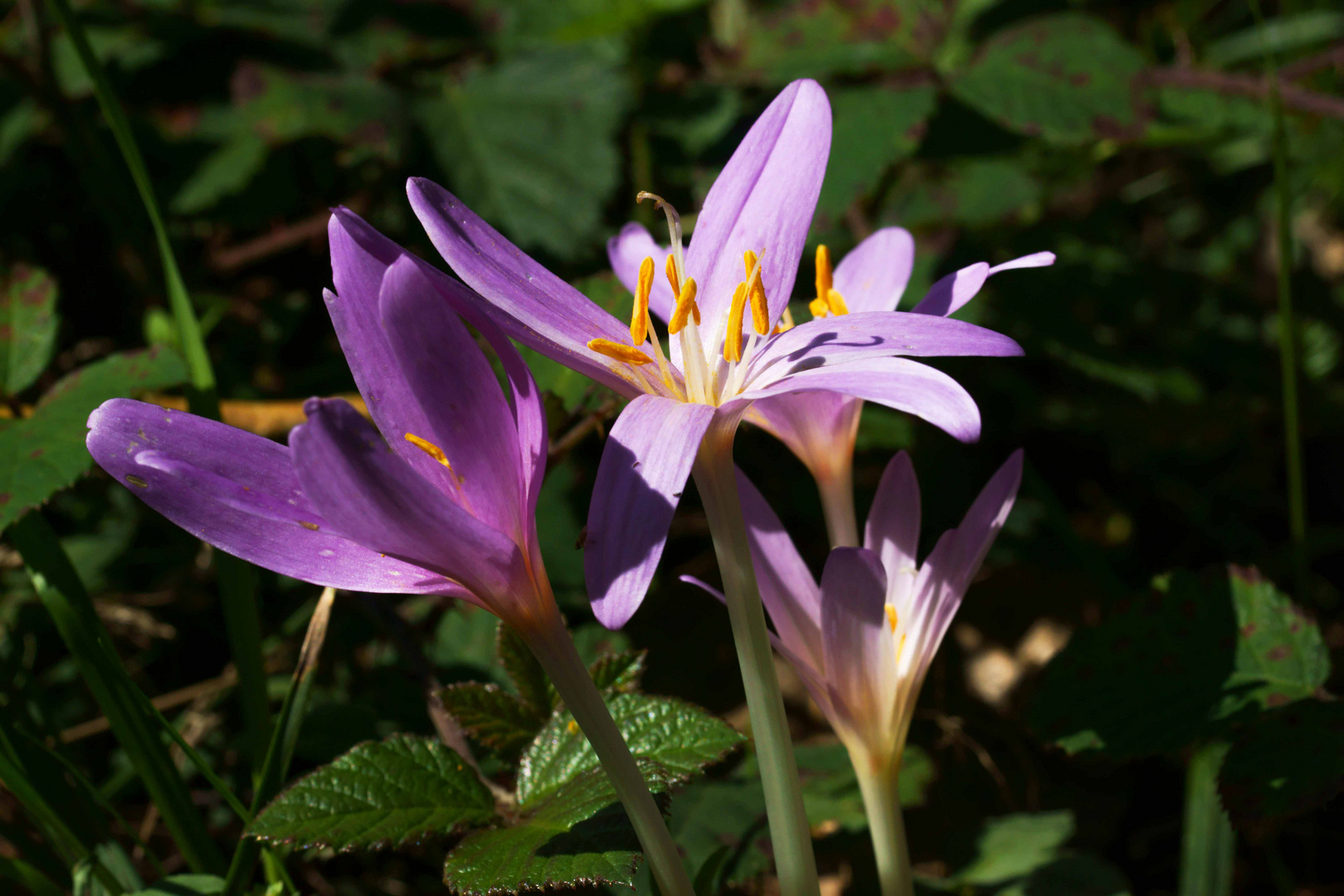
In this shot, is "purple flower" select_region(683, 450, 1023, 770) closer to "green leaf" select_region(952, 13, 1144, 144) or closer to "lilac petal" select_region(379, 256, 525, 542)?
"lilac petal" select_region(379, 256, 525, 542)

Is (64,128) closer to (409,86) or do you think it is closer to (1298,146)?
(409,86)

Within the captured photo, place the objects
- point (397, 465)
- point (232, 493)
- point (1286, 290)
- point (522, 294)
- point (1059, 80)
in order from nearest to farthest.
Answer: point (397, 465)
point (232, 493)
point (522, 294)
point (1286, 290)
point (1059, 80)

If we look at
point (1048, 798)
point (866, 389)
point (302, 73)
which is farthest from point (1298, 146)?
point (866, 389)

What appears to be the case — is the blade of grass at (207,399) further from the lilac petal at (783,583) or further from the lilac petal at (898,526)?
the lilac petal at (898,526)

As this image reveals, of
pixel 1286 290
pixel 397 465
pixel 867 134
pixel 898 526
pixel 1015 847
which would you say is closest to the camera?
pixel 397 465

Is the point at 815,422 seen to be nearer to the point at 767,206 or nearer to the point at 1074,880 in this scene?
the point at 767,206

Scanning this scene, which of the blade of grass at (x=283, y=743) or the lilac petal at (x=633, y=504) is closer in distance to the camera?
the lilac petal at (x=633, y=504)

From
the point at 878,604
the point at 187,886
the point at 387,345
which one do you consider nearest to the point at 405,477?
the point at 387,345

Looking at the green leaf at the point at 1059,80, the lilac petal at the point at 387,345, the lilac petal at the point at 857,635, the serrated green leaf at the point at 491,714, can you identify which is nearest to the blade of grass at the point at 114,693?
the serrated green leaf at the point at 491,714
